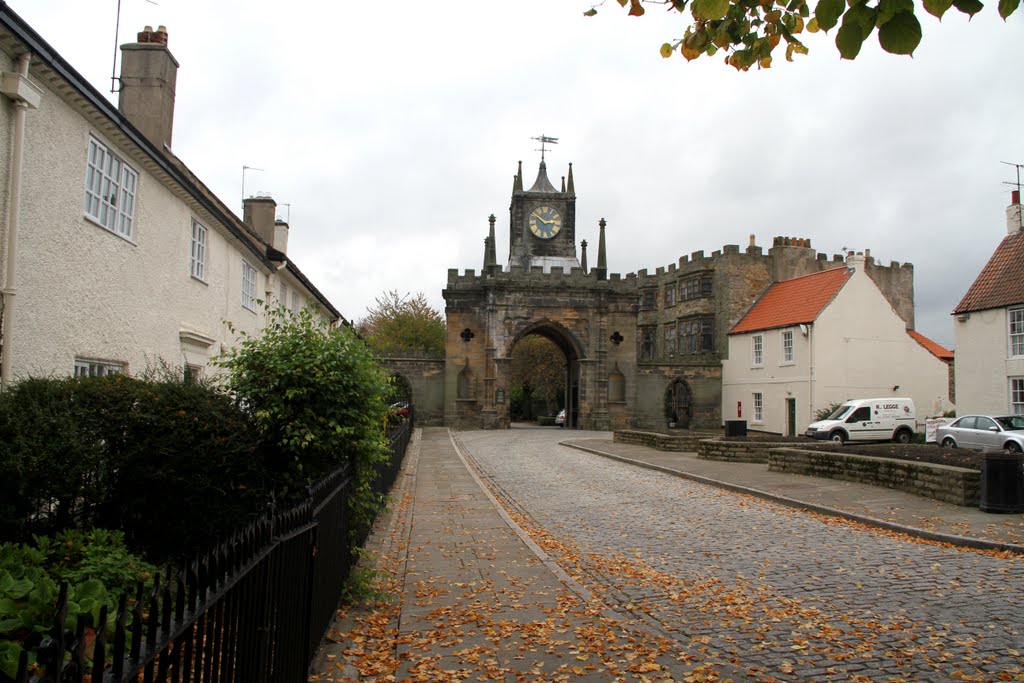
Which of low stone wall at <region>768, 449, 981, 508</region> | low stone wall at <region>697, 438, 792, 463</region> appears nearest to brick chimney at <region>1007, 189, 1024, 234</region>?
low stone wall at <region>697, 438, 792, 463</region>

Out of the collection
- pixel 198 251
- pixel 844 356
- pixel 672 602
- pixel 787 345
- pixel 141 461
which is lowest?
pixel 672 602

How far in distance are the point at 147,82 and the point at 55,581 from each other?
45.4ft

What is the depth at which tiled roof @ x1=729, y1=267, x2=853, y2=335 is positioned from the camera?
1457 inches

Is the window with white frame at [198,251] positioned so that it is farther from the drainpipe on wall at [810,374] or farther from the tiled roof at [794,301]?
the tiled roof at [794,301]

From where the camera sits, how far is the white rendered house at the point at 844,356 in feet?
119

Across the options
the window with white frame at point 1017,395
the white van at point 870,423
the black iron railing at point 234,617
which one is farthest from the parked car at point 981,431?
the black iron railing at point 234,617

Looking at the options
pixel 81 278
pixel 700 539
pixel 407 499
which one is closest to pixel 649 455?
pixel 407 499

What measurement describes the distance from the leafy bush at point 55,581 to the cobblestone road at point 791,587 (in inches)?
161

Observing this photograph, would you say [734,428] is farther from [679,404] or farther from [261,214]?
[679,404]

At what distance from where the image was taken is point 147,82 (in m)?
16.4

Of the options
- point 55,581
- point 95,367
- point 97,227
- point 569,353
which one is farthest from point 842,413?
point 55,581

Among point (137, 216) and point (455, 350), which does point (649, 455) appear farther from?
point (455, 350)

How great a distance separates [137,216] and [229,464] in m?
6.28

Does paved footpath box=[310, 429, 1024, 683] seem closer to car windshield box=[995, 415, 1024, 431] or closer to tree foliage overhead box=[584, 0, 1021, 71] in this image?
tree foliage overhead box=[584, 0, 1021, 71]
